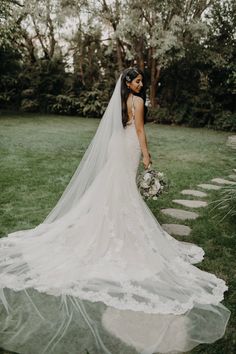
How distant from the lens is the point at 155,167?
8.48m

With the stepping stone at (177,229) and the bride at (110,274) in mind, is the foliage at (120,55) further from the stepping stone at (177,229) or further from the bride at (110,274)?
the bride at (110,274)

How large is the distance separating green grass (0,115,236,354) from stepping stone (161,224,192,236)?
10cm

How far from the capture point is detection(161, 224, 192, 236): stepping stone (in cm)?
474

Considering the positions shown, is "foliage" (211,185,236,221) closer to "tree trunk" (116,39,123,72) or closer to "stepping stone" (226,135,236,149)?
"stepping stone" (226,135,236,149)

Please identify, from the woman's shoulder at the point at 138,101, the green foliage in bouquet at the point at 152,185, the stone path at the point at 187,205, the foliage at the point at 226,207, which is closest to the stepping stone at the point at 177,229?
the stone path at the point at 187,205

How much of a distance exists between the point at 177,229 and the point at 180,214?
1.92 feet

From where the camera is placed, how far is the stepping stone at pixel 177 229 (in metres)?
4.74

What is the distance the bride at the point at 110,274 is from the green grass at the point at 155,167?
0.26 metres

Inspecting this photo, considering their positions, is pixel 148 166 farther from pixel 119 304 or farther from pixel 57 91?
pixel 57 91

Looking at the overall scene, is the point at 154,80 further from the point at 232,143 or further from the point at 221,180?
the point at 221,180

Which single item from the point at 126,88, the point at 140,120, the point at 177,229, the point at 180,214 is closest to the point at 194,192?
the point at 180,214

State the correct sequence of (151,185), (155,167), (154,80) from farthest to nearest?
(154,80) < (155,167) < (151,185)

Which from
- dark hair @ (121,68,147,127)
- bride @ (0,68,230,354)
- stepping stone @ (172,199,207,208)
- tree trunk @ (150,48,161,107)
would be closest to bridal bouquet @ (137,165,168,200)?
bride @ (0,68,230,354)

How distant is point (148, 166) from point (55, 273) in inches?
61.2
